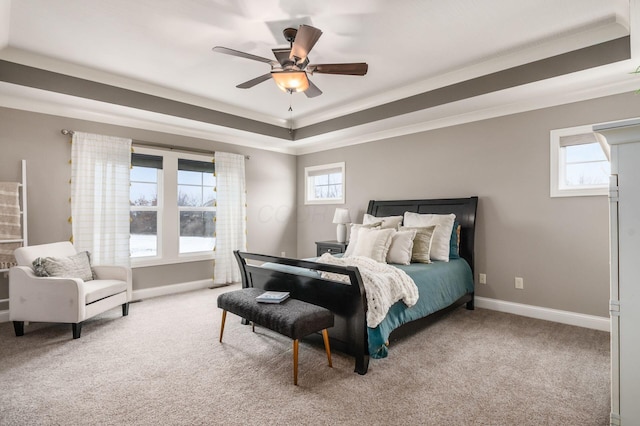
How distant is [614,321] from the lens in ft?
4.88

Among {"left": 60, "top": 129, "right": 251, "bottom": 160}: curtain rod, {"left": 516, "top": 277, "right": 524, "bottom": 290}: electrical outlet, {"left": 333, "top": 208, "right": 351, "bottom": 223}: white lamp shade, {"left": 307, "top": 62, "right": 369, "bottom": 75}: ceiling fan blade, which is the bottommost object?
{"left": 516, "top": 277, "right": 524, "bottom": 290}: electrical outlet

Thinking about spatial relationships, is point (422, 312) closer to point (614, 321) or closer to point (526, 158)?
point (614, 321)

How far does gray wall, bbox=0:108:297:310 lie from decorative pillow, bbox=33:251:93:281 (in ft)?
2.03

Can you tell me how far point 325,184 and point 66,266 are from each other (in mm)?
3967

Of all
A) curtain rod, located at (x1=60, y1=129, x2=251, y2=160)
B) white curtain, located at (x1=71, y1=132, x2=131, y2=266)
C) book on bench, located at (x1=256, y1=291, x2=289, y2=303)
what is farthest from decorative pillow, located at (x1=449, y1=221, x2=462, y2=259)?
white curtain, located at (x1=71, y1=132, x2=131, y2=266)

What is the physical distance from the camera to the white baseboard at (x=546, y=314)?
128 inches

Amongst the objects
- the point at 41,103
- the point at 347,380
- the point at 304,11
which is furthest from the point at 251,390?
the point at 41,103

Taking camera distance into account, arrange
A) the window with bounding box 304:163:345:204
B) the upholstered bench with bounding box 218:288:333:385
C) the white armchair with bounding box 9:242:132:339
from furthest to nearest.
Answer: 1. the window with bounding box 304:163:345:204
2. the white armchair with bounding box 9:242:132:339
3. the upholstered bench with bounding box 218:288:333:385

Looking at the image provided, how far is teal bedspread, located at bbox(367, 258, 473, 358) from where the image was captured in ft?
8.17

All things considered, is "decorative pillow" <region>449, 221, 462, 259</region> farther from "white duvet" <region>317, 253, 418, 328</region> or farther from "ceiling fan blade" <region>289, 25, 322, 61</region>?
"ceiling fan blade" <region>289, 25, 322, 61</region>

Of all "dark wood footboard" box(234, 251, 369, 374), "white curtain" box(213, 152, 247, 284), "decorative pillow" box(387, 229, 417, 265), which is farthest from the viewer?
"white curtain" box(213, 152, 247, 284)

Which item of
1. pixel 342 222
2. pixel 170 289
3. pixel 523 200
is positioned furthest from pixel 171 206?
pixel 523 200

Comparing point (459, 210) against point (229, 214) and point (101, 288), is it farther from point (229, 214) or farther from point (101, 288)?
point (101, 288)

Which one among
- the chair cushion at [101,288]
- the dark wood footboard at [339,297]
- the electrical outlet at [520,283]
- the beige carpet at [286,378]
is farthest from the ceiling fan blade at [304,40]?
the electrical outlet at [520,283]
